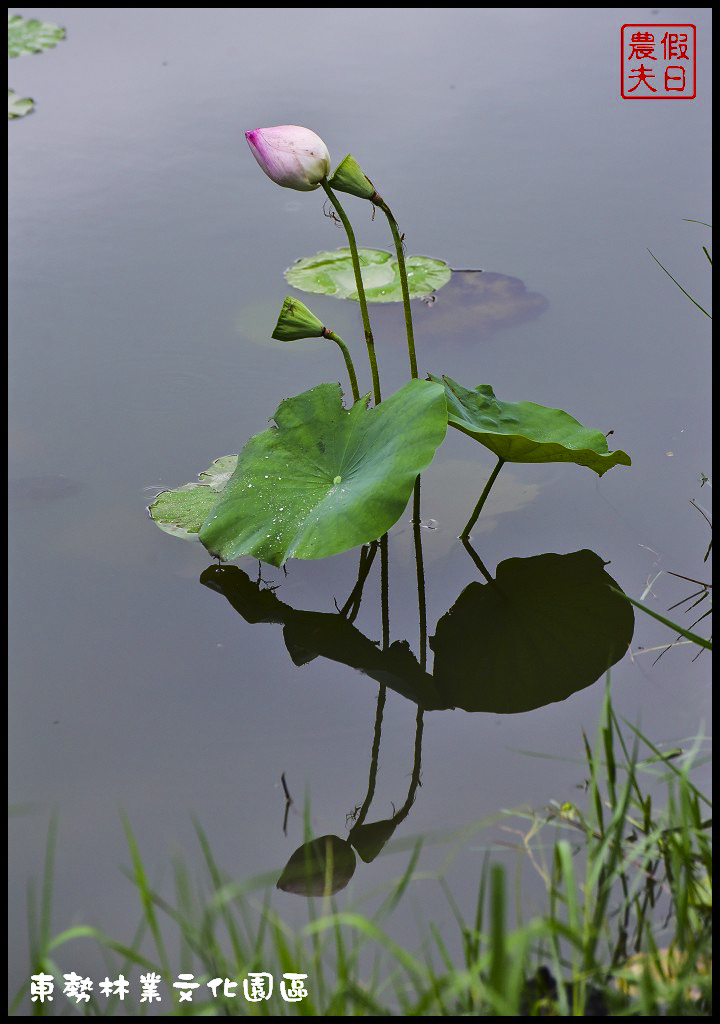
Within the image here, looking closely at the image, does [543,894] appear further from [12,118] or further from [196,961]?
[12,118]

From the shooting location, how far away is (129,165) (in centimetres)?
340

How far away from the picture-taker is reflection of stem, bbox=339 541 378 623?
182 centimetres

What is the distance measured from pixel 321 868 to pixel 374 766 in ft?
0.64

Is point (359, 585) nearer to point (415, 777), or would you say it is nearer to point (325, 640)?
point (325, 640)

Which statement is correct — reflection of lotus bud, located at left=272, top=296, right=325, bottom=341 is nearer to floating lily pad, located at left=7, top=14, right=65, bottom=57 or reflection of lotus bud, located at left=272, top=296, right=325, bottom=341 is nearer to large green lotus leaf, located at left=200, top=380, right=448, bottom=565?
large green lotus leaf, located at left=200, top=380, right=448, bottom=565

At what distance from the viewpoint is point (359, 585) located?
1.89 meters

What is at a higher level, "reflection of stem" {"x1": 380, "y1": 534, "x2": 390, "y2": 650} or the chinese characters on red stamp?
the chinese characters on red stamp

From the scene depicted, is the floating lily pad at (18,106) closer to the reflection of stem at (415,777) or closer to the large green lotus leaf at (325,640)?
the large green lotus leaf at (325,640)

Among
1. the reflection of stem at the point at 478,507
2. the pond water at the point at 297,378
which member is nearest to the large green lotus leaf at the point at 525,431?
the reflection of stem at the point at 478,507

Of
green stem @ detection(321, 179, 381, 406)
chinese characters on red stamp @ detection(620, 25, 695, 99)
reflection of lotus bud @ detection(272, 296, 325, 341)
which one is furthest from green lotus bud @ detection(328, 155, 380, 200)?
chinese characters on red stamp @ detection(620, 25, 695, 99)

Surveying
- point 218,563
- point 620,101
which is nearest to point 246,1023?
point 218,563

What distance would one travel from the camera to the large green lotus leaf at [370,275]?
8.66 feet

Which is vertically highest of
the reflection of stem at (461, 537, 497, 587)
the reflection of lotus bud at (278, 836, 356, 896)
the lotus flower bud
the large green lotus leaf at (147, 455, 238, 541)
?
the lotus flower bud

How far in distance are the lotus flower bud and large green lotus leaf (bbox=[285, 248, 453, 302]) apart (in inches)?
32.1
